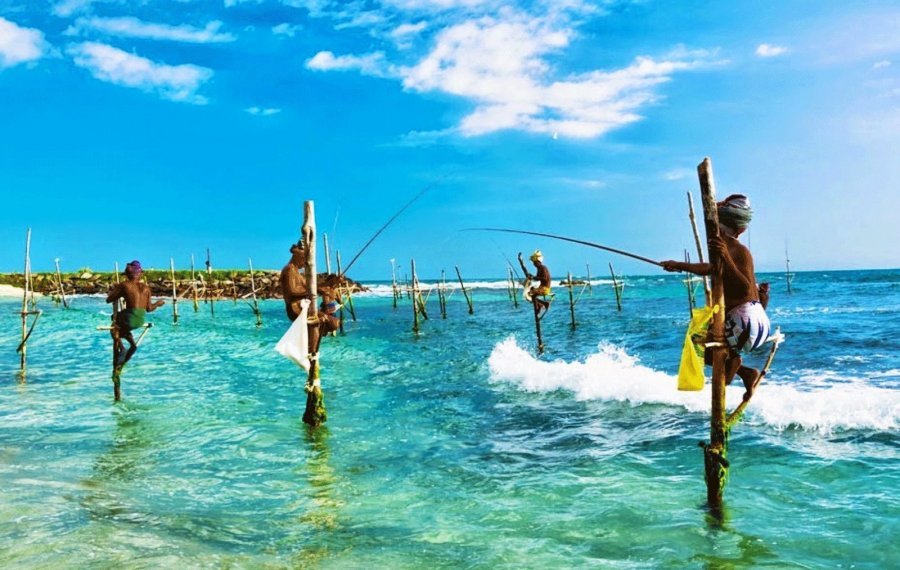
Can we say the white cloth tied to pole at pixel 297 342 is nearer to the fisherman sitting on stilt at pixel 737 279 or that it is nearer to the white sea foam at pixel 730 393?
the fisherman sitting on stilt at pixel 737 279

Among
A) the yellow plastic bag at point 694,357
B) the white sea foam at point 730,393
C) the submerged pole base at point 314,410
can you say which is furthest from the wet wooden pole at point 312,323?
the white sea foam at point 730,393

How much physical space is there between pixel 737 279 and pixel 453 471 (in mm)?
4118

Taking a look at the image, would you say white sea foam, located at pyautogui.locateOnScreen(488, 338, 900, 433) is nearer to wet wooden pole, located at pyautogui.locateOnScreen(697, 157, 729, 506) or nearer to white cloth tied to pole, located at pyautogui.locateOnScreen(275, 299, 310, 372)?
wet wooden pole, located at pyautogui.locateOnScreen(697, 157, 729, 506)

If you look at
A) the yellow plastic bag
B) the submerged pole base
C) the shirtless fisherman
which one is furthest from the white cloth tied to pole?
the yellow plastic bag

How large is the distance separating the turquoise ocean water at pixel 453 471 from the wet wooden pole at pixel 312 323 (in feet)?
1.17

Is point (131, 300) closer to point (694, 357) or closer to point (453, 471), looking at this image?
point (453, 471)

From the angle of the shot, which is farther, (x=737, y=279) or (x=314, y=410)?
(x=314, y=410)

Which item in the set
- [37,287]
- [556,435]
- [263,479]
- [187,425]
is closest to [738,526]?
[556,435]

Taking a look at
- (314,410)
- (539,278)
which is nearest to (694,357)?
(314,410)

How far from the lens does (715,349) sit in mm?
5312

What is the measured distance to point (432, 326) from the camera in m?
34.2

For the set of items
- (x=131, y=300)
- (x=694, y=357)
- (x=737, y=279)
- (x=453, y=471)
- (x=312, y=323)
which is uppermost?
(x=131, y=300)

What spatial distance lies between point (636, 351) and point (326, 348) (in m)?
11.3

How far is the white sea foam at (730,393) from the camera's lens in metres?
8.91
